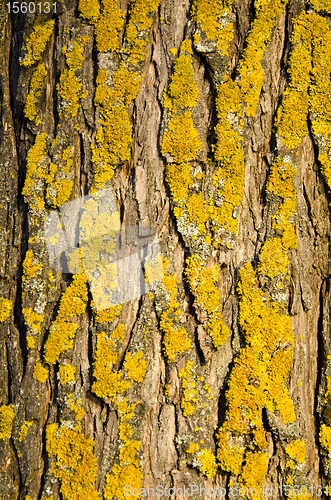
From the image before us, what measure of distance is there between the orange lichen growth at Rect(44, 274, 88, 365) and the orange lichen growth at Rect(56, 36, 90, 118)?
2.37 feet

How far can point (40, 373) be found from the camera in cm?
145

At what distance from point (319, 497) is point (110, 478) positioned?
89 centimetres

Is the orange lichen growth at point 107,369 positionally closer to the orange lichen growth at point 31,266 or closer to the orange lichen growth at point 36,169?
the orange lichen growth at point 31,266

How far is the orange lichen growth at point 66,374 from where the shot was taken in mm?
1410

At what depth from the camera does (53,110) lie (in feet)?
4.89

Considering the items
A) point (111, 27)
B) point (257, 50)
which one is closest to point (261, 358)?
point (257, 50)

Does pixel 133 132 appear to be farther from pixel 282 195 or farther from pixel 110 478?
pixel 110 478

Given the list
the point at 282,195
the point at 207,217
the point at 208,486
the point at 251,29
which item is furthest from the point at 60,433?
the point at 251,29

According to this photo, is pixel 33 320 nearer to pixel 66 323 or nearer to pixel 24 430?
pixel 66 323

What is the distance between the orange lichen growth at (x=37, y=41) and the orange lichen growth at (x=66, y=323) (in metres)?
1.00

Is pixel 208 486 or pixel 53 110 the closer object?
pixel 208 486

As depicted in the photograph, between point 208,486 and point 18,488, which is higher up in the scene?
point 208,486

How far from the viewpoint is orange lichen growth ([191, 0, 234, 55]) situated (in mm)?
1379

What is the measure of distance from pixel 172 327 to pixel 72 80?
113cm
